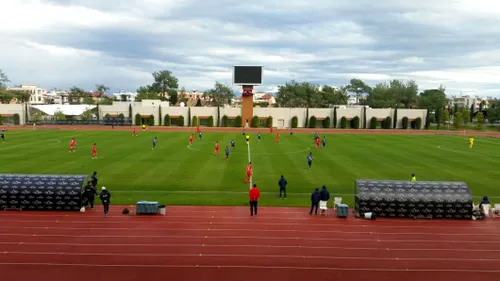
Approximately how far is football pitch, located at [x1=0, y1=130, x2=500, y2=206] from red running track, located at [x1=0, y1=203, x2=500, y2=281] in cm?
357

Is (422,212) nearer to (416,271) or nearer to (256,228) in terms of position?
(416,271)

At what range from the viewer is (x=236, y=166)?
32.7 metres

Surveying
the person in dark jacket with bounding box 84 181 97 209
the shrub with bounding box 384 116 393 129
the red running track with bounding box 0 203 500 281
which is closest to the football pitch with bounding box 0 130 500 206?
the person in dark jacket with bounding box 84 181 97 209

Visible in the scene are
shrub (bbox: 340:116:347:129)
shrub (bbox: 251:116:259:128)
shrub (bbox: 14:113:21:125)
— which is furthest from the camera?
shrub (bbox: 340:116:347:129)

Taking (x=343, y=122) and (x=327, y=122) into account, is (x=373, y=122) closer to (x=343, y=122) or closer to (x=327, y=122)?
(x=343, y=122)

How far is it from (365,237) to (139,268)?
8861mm

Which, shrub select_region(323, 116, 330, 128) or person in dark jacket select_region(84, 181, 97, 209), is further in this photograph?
shrub select_region(323, 116, 330, 128)

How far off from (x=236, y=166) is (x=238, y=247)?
17.9 meters

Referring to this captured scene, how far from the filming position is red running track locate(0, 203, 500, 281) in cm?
1272

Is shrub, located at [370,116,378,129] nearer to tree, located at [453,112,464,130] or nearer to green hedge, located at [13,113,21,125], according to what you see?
tree, located at [453,112,464,130]

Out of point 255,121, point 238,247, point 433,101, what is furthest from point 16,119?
point 433,101

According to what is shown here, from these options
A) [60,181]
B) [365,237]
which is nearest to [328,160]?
[365,237]

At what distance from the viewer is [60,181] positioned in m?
19.5

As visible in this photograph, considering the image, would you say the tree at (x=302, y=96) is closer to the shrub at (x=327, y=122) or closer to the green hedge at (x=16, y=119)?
the shrub at (x=327, y=122)
